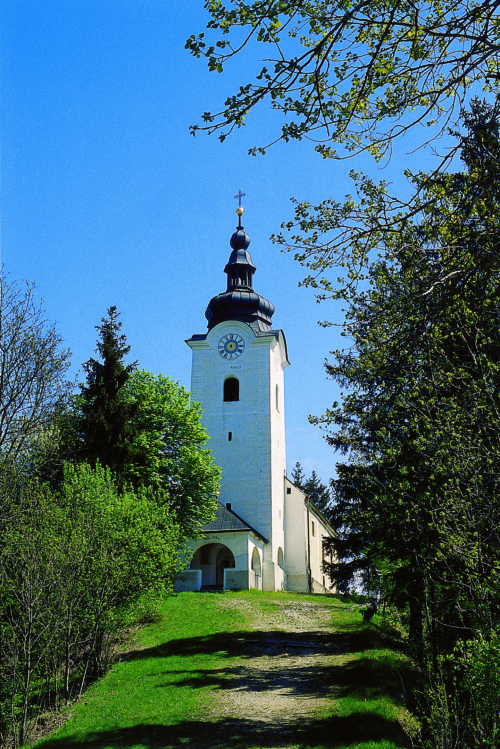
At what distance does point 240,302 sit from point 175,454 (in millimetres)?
14169

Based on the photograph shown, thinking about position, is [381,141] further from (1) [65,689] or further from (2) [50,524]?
(1) [65,689]

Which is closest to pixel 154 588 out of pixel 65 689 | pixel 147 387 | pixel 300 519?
→ pixel 65 689

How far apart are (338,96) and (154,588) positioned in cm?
1532

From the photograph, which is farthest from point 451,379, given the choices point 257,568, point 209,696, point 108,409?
point 257,568

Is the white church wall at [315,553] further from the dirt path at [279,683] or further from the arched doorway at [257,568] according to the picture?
the dirt path at [279,683]

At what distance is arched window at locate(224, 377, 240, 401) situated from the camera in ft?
129

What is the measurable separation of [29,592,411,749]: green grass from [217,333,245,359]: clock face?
62.8ft

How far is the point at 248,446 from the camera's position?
37.9m

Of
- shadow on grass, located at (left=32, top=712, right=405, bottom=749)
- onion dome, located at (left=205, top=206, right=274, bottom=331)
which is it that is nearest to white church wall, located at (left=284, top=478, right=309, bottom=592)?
onion dome, located at (left=205, top=206, right=274, bottom=331)

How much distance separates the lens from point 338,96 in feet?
21.1

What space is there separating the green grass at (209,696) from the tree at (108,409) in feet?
19.8

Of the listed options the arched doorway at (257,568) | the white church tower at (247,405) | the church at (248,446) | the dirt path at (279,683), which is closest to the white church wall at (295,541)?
the church at (248,446)

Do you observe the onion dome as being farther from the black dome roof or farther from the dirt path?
the dirt path

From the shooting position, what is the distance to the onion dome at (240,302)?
135 ft
